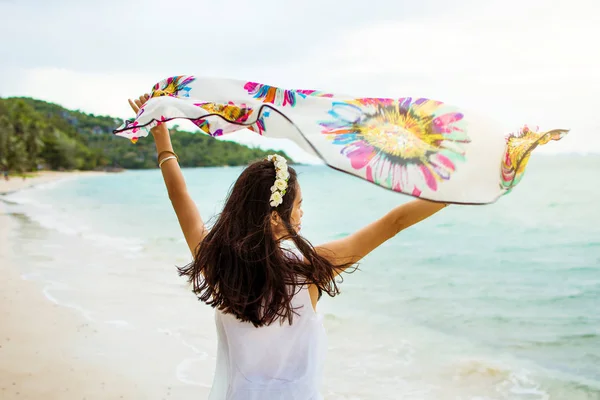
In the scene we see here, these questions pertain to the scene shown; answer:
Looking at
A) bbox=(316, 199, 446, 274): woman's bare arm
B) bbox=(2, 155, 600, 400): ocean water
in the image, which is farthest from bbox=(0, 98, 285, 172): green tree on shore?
bbox=(316, 199, 446, 274): woman's bare arm

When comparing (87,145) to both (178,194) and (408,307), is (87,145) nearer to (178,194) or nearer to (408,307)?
(408,307)

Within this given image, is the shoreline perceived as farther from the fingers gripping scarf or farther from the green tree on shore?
the fingers gripping scarf

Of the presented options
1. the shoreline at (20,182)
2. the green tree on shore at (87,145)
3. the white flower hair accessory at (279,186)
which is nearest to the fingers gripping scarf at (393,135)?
the white flower hair accessory at (279,186)

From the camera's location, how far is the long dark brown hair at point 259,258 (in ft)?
4.37

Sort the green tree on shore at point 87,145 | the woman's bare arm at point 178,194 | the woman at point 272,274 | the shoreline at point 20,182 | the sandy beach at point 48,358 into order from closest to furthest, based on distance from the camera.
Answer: the woman at point 272,274 → the woman's bare arm at point 178,194 → the sandy beach at point 48,358 → the shoreline at point 20,182 → the green tree on shore at point 87,145

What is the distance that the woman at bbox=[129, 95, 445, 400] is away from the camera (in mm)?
1338

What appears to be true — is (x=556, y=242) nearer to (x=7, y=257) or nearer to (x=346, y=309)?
(x=346, y=309)

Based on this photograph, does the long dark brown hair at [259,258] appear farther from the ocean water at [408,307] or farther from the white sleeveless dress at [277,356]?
the ocean water at [408,307]

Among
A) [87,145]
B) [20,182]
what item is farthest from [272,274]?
[87,145]

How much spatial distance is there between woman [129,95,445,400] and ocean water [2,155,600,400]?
40cm

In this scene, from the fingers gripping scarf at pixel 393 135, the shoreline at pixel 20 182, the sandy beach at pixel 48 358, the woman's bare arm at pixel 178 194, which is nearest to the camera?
the fingers gripping scarf at pixel 393 135

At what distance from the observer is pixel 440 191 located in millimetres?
1220

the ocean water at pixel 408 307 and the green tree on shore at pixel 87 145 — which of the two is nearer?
the ocean water at pixel 408 307

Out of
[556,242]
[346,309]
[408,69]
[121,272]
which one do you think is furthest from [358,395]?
[408,69]
